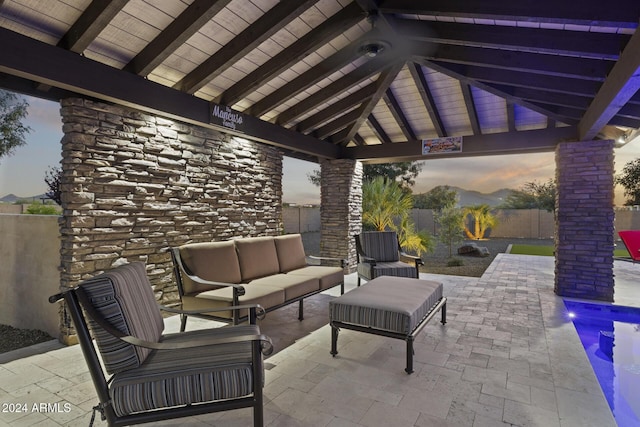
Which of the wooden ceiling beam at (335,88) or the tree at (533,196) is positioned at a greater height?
the wooden ceiling beam at (335,88)

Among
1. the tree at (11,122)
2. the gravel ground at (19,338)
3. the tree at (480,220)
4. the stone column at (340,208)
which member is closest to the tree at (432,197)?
the tree at (480,220)

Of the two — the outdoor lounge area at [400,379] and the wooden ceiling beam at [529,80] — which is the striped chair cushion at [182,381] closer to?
the outdoor lounge area at [400,379]

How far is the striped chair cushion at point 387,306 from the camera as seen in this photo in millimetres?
3018

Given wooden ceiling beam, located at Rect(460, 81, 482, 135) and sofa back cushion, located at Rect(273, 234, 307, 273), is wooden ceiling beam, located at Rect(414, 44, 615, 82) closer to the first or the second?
wooden ceiling beam, located at Rect(460, 81, 482, 135)

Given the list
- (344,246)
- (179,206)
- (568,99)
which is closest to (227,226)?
(179,206)

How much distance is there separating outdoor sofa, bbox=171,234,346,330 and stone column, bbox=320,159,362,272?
2.53m

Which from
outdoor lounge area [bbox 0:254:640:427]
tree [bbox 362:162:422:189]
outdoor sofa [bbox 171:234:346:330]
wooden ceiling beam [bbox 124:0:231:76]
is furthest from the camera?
tree [bbox 362:162:422:189]

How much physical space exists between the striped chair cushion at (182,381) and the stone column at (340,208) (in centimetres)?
567

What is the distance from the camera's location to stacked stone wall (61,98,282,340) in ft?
11.6

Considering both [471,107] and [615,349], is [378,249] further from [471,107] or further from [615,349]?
[615,349]

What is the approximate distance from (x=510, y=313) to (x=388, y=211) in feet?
14.1

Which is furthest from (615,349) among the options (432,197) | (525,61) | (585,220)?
(432,197)

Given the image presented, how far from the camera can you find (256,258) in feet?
14.8

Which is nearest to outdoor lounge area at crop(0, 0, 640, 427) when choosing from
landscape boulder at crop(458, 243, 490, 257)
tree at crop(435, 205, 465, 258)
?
tree at crop(435, 205, 465, 258)
